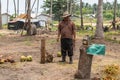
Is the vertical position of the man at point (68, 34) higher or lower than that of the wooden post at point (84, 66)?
higher

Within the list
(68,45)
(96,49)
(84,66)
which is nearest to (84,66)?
(84,66)

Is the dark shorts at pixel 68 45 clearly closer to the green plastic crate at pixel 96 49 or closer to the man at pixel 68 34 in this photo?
the man at pixel 68 34

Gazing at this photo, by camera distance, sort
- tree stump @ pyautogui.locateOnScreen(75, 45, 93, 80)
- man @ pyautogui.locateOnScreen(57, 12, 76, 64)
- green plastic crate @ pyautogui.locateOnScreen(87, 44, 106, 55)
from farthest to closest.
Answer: man @ pyautogui.locateOnScreen(57, 12, 76, 64) → tree stump @ pyautogui.locateOnScreen(75, 45, 93, 80) → green plastic crate @ pyautogui.locateOnScreen(87, 44, 106, 55)

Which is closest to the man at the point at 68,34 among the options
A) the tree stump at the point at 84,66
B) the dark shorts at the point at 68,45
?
the dark shorts at the point at 68,45

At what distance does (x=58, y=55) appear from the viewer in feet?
48.6

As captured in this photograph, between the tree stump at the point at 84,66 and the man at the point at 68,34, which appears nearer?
the tree stump at the point at 84,66

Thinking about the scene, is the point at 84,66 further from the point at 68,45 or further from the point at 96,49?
the point at 68,45

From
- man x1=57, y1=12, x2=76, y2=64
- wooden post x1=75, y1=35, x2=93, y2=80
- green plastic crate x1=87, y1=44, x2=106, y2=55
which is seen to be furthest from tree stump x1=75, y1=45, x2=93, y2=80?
man x1=57, y1=12, x2=76, y2=64

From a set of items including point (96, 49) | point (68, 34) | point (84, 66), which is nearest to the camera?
point (96, 49)

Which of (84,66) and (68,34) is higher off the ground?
(68,34)

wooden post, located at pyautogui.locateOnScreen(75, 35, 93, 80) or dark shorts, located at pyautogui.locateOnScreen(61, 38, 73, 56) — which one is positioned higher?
dark shorts, located at pyautogui.locateOnScreen(61, 38, 73, 56)

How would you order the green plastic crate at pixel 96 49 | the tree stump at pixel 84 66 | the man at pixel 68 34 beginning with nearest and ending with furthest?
1. the green plastic crate at pixel 96 49
2. the tree stump at pixel 84 66
3. the man at pixel 68 34

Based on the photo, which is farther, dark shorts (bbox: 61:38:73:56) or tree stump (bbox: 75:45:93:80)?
dark shorts (bbox: 61:38:73:56)

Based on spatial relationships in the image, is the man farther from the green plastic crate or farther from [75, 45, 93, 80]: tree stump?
the green plastic crate
